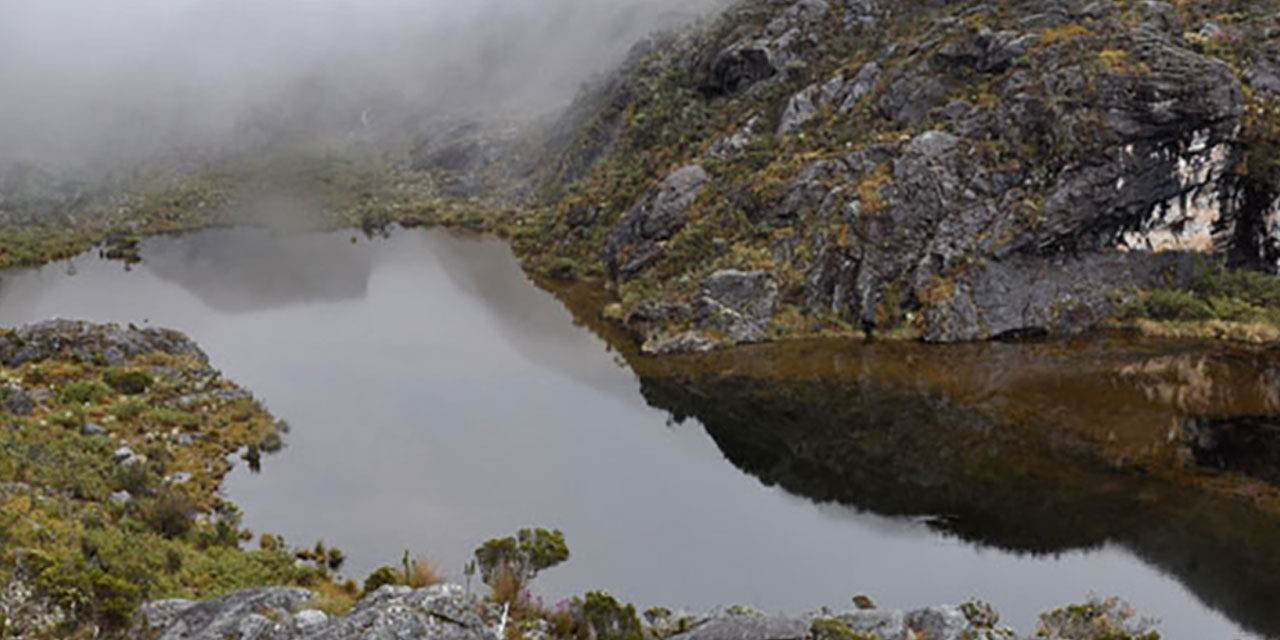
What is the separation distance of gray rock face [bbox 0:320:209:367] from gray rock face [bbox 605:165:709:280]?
26.7 metres

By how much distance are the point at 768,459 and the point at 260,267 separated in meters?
52.7

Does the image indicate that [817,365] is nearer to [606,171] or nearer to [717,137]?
[717,137]

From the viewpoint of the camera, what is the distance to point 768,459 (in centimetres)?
3353

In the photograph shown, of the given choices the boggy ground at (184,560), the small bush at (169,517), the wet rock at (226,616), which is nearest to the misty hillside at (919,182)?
the boggy ground at (184,560)

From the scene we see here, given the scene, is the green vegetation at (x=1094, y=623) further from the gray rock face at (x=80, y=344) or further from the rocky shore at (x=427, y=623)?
the gray rock face at (x=80, y=344)

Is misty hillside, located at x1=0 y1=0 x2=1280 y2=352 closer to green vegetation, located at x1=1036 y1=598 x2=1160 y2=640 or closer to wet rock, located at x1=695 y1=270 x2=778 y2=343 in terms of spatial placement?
wet rock, located at x1=695 y1=270 x2=778 y2=343

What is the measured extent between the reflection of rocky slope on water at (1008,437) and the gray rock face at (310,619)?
57.7 feet

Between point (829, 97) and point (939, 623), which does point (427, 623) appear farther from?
point (829, 97)

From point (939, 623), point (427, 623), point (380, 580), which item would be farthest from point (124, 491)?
point (939, 623)

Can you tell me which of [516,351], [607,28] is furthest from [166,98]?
[516,351]

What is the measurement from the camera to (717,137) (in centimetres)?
6656

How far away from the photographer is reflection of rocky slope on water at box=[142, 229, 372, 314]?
199 ft

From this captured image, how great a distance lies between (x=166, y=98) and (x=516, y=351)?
442 feet

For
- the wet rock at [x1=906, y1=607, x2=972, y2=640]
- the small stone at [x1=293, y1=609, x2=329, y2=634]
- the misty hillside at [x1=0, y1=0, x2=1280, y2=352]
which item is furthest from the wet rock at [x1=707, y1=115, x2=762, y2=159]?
the small stone at [x1=293, y1=609, x2=329, y2=634]
